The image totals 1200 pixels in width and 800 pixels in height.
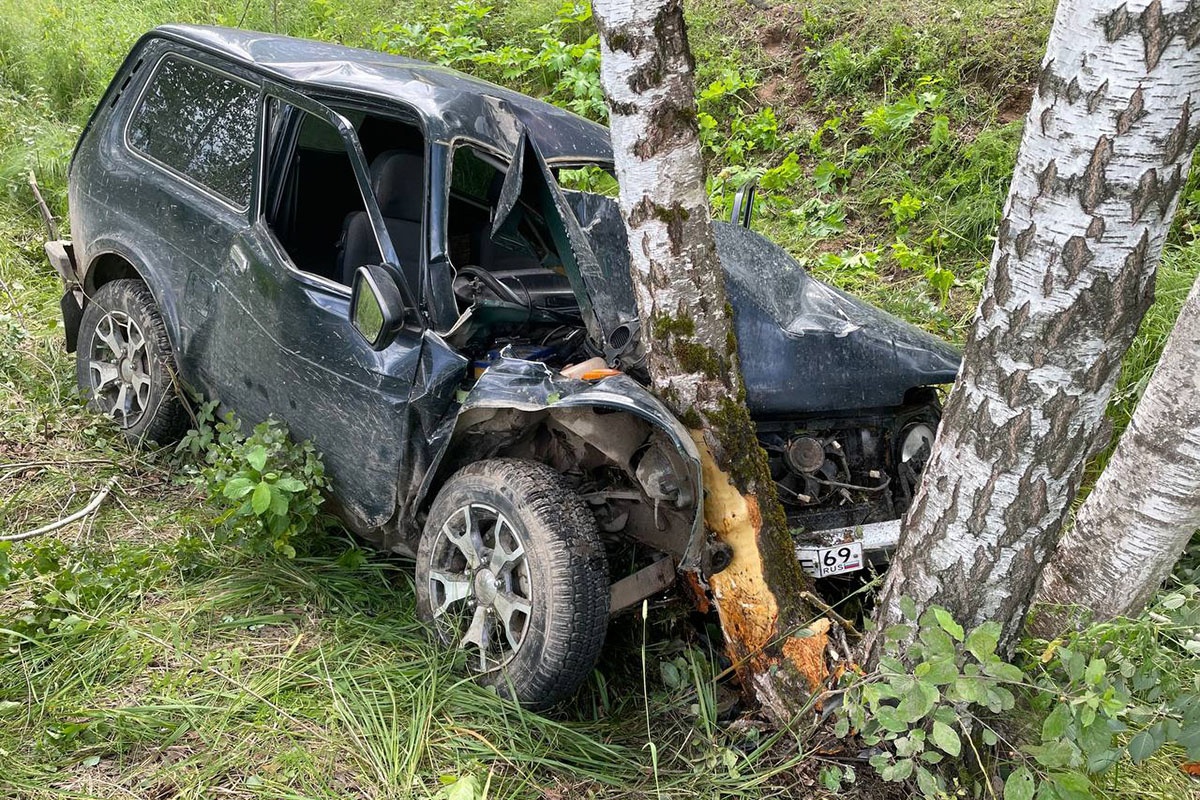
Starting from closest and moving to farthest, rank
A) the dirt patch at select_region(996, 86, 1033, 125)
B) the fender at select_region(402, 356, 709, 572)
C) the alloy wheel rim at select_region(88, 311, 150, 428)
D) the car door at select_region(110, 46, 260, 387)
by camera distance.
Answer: the fender at select_region(402, 356, 709, 572)
the car door at select_region(110, 46, 260, 387)
the alloy wheel rim at select_region(88, 311, 150, 428)
the dirt patch at select_region(996, 86, 1033, 125)

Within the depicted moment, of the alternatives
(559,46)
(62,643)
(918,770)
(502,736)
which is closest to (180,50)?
(62,643)

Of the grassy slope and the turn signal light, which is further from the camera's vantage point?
the turn signal light

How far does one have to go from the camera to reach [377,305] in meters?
3.16

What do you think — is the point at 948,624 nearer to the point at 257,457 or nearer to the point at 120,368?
the point at 257,457

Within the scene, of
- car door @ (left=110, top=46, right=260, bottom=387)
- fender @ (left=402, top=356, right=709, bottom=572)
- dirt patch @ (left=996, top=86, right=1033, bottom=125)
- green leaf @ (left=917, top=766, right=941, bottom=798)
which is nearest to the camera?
green leaf @ (left=917, top=766, right=941, bottom=798)

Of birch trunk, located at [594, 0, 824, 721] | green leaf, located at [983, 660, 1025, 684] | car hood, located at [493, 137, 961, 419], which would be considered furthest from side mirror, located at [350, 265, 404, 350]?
green leaf, located at [983, 660, 1025, 684]

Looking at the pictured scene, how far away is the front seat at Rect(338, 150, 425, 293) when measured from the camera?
3.84m

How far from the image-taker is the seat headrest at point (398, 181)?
3848 millimetres

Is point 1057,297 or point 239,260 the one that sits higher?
point 1057,297

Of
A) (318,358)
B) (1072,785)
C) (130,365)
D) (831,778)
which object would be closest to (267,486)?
(318,358)

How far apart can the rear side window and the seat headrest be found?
491 mm

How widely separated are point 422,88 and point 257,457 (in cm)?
142

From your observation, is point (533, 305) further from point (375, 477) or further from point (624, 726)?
point (624, 726)

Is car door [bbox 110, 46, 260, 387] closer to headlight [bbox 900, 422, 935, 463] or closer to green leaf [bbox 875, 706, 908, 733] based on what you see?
headlight [bbox 900, 422, 935, 463]
